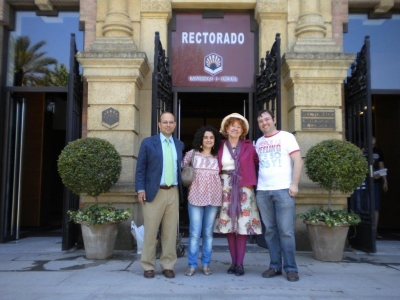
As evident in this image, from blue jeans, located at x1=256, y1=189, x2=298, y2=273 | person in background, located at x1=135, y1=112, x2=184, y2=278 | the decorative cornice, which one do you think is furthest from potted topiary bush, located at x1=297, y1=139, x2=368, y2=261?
the decorative cornice

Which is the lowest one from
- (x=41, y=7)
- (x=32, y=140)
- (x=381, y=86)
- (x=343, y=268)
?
(x=343, y=268)

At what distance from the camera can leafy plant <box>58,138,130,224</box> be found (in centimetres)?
628

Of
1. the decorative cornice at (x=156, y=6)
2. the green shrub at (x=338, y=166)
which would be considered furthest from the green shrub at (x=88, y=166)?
the green shrub at (x=338, y=166)

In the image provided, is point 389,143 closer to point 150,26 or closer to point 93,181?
point 150,26

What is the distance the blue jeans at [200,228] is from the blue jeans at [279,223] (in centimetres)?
63

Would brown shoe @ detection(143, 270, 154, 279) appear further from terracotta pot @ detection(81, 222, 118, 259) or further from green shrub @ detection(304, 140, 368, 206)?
green shrub @ detection(304, 140, 368, 206)

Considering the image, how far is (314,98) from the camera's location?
7.41 metres

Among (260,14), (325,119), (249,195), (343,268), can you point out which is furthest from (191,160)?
(260,14)

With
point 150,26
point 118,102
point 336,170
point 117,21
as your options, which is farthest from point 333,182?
point 117,21

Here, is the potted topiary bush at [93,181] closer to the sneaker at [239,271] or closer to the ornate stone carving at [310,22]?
the sneaker at [239,271]

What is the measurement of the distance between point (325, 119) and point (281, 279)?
333cm

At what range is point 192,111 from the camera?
12.5 meters

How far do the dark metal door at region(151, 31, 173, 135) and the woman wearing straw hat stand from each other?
145cm

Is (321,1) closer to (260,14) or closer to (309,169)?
(260,14)
